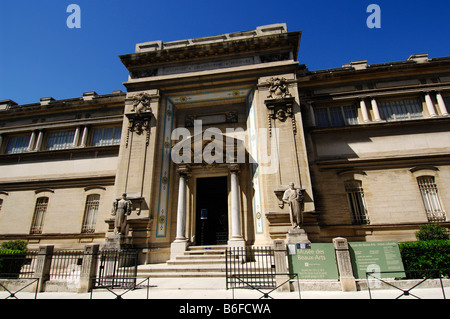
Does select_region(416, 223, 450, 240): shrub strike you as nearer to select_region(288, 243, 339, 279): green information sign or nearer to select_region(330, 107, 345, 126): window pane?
select_region(330, 107, 345, 126): window pane

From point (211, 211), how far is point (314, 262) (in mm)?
8682

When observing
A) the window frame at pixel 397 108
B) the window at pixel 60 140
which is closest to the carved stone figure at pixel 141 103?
the window at pixel 60 140

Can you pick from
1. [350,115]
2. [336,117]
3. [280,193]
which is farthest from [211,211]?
[350,115]

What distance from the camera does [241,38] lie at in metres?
16.6

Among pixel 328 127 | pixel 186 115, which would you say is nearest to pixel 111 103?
pixel 186 115

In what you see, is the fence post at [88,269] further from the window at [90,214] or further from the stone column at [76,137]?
the stone column at [76,137]

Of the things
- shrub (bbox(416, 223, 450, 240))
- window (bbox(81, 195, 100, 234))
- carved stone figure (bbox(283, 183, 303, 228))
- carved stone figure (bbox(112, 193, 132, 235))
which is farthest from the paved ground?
window (bbox(81, 195, 100, 234))

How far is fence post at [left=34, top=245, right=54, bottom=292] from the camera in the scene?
884cm

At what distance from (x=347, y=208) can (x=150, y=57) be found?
16.5m

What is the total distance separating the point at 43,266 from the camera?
8.99 metres

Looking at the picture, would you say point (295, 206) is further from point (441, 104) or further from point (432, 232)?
point (441, 104)

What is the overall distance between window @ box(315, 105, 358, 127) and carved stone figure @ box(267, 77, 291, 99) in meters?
3.46

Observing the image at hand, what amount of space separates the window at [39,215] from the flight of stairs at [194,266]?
1101 cm

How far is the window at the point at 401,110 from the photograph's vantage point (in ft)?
52.4
